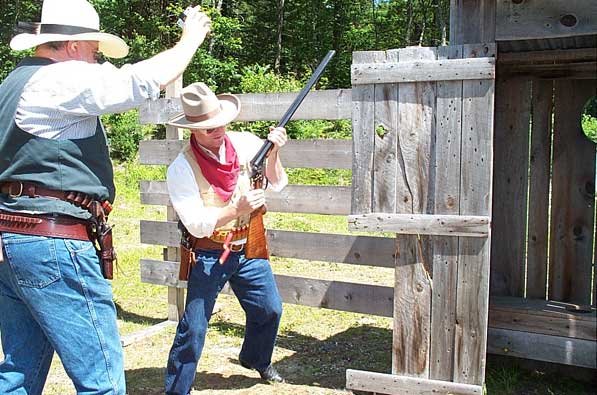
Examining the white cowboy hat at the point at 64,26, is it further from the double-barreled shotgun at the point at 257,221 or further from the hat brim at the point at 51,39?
the double-barreled shotgun at the point at 257,221

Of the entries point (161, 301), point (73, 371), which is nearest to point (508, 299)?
point (73, 371)

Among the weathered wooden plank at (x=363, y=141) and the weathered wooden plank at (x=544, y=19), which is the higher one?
the weathered wooden plank at (x=544, y=19)

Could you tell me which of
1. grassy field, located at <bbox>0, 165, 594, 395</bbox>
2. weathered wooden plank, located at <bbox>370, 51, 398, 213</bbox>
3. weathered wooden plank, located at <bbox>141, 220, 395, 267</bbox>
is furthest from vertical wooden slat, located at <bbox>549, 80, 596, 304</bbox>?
weathered wooden plank, located at <bbox>370, 51, 398, 213</bbox>

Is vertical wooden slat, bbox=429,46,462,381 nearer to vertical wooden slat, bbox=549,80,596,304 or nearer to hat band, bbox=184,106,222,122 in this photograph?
hat band, bbox=184,106,222,122

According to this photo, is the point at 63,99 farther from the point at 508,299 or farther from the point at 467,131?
the point at 508,299

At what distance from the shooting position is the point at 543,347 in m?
4.29

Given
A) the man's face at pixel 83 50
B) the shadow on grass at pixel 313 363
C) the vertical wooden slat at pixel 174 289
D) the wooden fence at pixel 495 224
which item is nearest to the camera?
the man's face at pixel 83 50

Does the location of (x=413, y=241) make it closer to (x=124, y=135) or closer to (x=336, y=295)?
(x=336, y=295)

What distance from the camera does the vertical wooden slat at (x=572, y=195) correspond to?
4883 mm

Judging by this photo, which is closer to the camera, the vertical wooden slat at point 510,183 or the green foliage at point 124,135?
the vertical wooden slat at point 510,183

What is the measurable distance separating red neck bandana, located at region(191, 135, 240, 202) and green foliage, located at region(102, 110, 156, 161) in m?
13.1

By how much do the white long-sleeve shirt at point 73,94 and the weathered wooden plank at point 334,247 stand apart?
2620mm

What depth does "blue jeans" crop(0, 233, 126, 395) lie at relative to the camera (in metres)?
2.90

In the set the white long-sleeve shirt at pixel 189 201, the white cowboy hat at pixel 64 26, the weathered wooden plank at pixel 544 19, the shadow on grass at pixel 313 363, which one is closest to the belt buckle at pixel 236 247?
the white long-sleeve shirt at pixel 189 201
